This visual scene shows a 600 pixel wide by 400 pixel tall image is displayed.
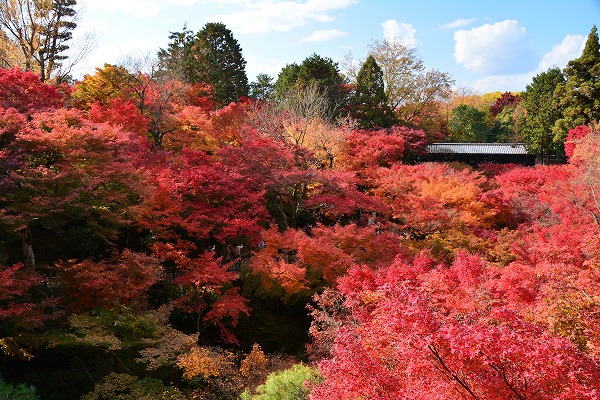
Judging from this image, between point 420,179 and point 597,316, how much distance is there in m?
14.7

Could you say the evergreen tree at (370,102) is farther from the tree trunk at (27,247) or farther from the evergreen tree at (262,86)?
the tree trunk at (27,247)

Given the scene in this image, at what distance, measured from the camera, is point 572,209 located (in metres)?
17.7

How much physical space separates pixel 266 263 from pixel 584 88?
21503mm

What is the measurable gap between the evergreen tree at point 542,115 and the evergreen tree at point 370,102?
913 centimetres

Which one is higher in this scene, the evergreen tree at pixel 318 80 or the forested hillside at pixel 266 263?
the evergreen tree at pixel 318 80

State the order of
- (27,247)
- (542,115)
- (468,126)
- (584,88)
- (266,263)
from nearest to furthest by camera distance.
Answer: (27,247), (266,263), (584,88), (542,115), (468,126)

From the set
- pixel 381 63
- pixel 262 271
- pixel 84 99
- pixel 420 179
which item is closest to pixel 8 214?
pixel 262 271

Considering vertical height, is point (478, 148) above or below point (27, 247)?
above

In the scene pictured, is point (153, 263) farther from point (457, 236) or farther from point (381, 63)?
point (381, 63)

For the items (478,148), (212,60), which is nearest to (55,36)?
(212,60)

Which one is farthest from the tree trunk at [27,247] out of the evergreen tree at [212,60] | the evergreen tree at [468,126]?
the evergreen tree at [468,126]

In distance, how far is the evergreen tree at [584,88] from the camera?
24953 millimetres

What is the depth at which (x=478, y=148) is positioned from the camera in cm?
3359

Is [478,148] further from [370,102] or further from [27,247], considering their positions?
[27,247]
